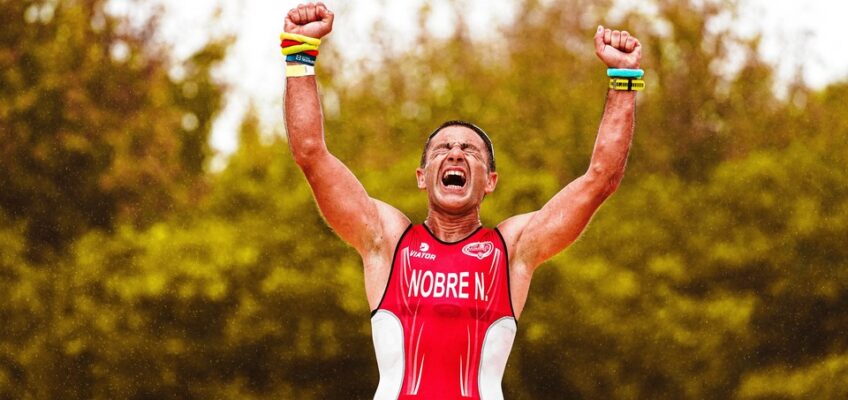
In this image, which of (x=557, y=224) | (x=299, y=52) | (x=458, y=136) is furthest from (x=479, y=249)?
(x=299, y=52)

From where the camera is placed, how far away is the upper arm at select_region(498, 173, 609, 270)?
634cm

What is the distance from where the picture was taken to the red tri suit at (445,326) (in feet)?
20.2

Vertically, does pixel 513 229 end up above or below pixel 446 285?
above

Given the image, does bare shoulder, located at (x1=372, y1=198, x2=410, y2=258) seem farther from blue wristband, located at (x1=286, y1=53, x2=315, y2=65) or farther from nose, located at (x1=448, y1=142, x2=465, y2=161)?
blue wristband, located at (x1=286, y1=53, x2=315, y2=65)

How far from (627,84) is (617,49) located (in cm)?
23

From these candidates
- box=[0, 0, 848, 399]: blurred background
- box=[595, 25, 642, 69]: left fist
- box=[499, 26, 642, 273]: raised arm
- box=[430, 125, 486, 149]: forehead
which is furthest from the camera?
box=[0, 0, 848, 399]: blurred background

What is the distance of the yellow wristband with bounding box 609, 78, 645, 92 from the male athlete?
0.10 feet

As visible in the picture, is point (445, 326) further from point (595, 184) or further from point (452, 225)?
point (595, 184)

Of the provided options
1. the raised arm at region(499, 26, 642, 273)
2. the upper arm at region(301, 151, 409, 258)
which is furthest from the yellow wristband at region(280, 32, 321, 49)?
the raised arm at region(499, 26, 642, 273)

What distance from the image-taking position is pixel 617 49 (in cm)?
651

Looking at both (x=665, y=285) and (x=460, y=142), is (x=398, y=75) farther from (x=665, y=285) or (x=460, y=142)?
(x=460, y=142)

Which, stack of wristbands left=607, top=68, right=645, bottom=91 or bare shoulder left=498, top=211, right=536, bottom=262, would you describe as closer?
stack of wristbands left=607, top=68, right=645, bottom=91

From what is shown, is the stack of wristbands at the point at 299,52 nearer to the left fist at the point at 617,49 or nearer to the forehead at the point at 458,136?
the forehead at the point at 458,136

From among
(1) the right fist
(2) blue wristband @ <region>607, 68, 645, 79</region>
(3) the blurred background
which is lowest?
(3) the blurred background
